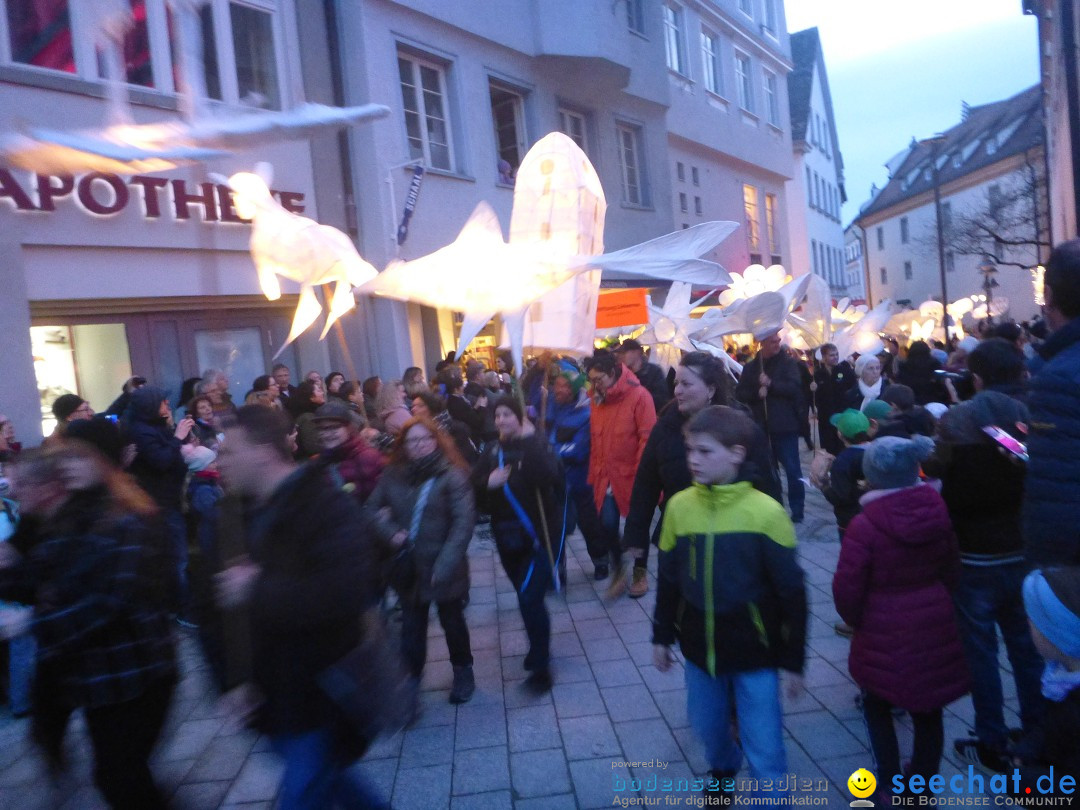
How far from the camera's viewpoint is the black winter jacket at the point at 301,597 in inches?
97.1

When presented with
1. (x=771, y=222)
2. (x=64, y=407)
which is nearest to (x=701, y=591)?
(x=64, y=407)

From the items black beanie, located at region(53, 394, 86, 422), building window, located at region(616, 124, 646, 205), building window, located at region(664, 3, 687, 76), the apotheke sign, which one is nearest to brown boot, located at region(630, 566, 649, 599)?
black beanie, located at region(53, 394, 86, 422)

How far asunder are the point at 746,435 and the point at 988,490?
116cm

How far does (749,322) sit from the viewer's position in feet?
27.7

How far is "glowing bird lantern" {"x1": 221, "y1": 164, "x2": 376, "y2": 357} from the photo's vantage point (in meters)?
4.67

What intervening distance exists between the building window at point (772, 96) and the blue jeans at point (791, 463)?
861 inches

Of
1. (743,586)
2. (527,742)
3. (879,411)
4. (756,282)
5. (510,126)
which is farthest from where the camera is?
(510,126)

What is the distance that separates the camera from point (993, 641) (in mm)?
3350

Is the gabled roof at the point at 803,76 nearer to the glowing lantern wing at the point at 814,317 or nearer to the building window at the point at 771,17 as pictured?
the building window at the point at 771,17

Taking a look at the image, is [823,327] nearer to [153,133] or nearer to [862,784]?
[862,784]

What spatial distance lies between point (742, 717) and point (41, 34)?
9.61 metres

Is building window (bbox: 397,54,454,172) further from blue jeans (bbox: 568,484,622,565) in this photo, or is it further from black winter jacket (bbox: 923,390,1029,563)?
black winter jacket (bbox: 923,390,1029,563)

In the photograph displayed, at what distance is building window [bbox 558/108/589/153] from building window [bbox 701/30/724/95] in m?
7.26

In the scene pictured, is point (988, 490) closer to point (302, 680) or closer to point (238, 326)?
point (302, 680)
